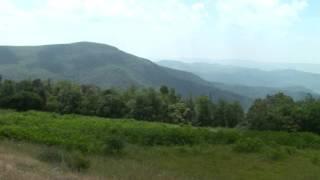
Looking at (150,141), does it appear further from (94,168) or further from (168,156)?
(94,168)

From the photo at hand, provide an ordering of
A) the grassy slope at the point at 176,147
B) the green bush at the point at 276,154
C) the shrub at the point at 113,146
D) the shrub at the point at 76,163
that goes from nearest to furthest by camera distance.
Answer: the shrub at the point at 76,163, the grassy slope at the point at 176,147, the shrub at the point at 113,146, the green bush at the point at 276,154

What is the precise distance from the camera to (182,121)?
7919 centimetres

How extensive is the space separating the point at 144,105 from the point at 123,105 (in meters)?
2.97

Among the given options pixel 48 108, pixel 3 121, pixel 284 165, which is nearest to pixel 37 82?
pixel 48 108

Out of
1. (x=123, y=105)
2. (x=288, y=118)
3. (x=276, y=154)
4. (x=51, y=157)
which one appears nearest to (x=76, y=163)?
(x=51, y=157)

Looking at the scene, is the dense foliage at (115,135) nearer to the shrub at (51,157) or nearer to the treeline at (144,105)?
the treeline at (144,105)

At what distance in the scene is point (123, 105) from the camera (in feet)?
253

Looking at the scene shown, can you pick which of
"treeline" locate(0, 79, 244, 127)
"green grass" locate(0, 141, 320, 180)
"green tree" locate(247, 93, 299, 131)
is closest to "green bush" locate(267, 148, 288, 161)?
→ "green grass" locate(0, 141, 320, 180)

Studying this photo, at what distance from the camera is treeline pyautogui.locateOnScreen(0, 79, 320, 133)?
68562 mm

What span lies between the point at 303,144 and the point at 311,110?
12585 mm

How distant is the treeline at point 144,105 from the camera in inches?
2699

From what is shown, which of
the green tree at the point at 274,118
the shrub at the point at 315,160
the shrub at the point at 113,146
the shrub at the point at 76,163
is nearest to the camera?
the shrub at the point at 76,163

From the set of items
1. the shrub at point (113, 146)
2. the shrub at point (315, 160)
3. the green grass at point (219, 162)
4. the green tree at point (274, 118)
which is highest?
the green tree at point (274, 118)

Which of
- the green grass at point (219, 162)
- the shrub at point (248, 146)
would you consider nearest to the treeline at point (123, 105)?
the green grass at point (219, 162)
